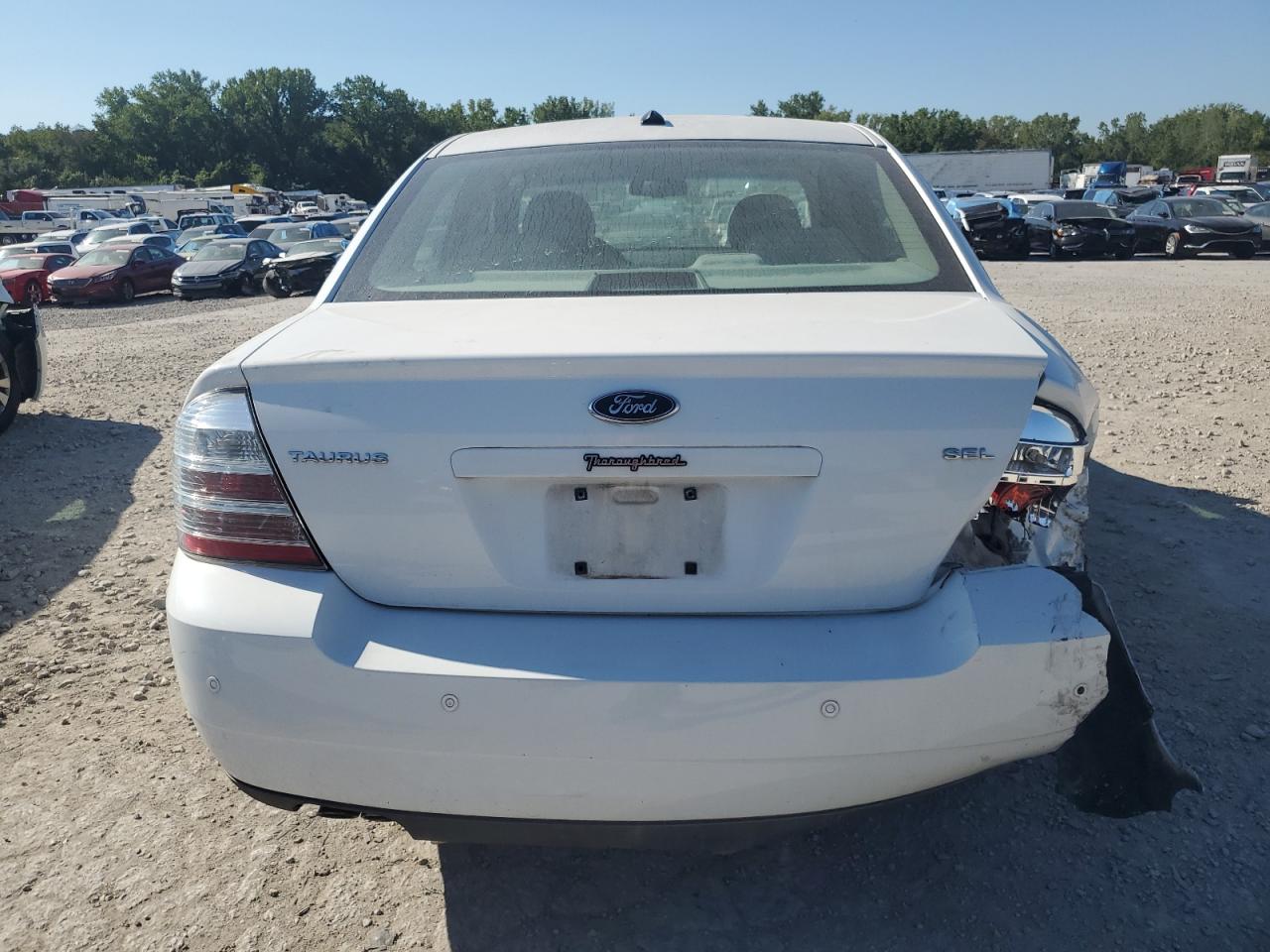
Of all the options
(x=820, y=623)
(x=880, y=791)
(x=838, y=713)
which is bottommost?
(x=880, y=791)

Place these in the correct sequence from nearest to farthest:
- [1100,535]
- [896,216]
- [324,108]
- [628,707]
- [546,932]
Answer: [628,707] < [546,932] < [896,216] < [1100,535] < [324,108]

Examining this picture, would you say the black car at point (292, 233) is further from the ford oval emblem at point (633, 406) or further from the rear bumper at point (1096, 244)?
the ford oval emblem at point (633, 406)

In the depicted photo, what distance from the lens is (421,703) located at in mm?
1869

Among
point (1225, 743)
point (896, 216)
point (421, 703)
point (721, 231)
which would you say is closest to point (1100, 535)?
point (1225, 743)

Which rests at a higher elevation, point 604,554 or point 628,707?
point 604,554

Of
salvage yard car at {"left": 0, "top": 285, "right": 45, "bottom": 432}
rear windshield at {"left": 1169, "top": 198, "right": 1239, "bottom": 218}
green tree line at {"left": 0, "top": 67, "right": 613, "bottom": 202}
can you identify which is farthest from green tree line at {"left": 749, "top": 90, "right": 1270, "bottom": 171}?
salvage yard car at {"left": 0, "top": 285, "right": 45, "bottom": 432}

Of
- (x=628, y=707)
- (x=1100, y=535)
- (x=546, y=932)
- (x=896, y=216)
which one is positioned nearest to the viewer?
(x=628, y=707)

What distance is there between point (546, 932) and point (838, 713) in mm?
973

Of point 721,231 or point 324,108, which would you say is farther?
point 324,108

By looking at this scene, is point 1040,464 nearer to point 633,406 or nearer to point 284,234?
point 633,406

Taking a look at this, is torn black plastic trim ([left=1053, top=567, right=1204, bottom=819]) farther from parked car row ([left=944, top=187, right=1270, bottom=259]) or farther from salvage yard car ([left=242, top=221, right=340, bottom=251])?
salvage yard car ([left=242, top=221, right=340, bottom=251])

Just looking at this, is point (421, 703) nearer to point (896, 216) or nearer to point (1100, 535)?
point (896, 216)

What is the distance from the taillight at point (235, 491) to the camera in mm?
1982

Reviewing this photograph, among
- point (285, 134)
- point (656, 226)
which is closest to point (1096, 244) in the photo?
point (656, 226)
